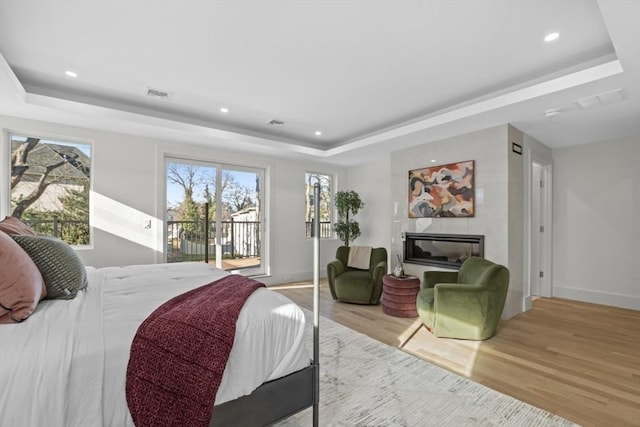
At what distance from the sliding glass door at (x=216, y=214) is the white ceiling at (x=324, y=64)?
784 mm

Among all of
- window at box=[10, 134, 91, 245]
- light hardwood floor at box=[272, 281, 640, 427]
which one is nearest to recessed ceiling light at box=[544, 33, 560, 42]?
light hardwood floor at box=[272, 281, 640, 427]

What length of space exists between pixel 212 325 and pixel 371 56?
2.37 meters

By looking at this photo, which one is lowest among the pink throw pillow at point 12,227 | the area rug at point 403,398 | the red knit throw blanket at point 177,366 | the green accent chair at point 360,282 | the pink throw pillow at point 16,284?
the area rug at point 403,398

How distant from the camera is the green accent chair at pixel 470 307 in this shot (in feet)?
9.52

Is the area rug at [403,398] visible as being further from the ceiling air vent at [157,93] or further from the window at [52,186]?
the window at [52,186]

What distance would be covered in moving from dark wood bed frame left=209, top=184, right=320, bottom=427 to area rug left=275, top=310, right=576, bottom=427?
12.7 inches

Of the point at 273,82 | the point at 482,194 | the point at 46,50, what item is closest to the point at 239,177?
the point at 273,82

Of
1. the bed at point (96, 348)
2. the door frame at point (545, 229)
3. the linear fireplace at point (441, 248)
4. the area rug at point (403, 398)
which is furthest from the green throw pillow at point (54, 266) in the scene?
the door frame at point (545, 229)

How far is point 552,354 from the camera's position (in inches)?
106

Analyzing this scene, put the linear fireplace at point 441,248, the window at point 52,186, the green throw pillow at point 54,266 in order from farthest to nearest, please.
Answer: the linear fireplace at point 441,248, the window at point 52,186, the green throw pillow at point 54,266

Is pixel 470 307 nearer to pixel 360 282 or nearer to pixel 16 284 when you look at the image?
pixel 360 282

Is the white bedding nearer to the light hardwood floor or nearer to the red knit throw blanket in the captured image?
the red knit throw blanket

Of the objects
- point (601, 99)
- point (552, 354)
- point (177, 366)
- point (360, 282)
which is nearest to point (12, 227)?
point (177, 366)

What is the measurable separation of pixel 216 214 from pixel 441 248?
3.55 meters
